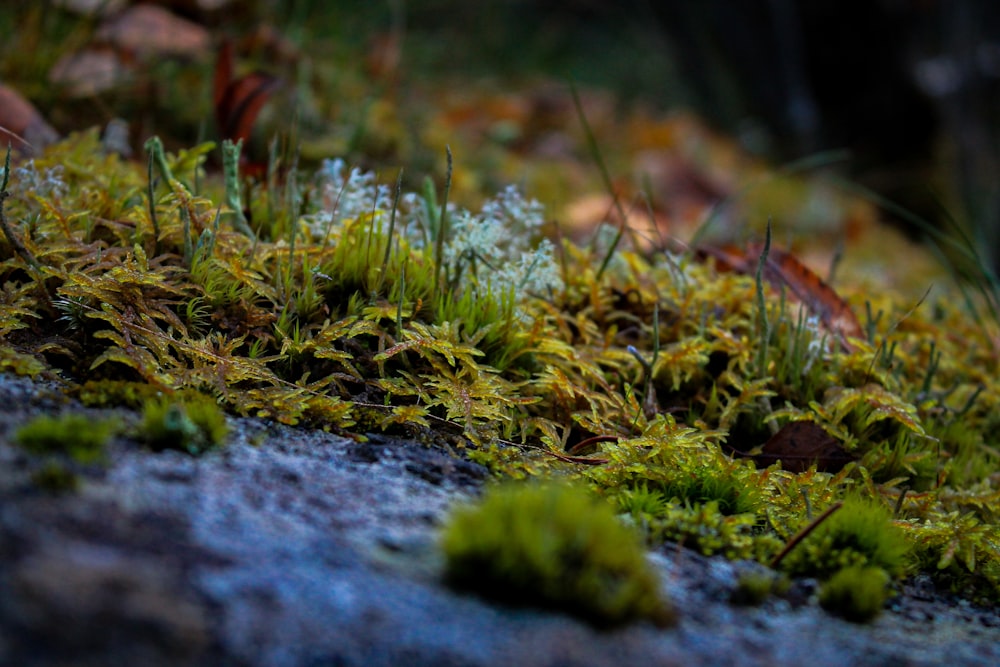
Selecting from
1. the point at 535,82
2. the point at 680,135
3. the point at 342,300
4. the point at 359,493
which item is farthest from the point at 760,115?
the point at 359,493

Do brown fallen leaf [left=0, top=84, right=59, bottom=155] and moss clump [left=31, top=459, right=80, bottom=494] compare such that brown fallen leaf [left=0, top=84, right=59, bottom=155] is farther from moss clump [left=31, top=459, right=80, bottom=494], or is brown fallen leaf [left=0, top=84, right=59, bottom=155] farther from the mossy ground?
moss clump [left=31, top=459, right=80, bottom=494]

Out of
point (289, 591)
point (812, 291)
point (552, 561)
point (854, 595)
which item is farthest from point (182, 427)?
point (812, 291)

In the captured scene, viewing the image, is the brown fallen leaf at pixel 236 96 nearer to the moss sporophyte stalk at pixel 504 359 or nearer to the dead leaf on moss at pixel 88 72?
the moss sporophyte stalk at pixel 504 359

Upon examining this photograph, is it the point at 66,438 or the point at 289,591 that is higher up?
the point at 66,438

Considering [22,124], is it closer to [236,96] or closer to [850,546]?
[236,96]

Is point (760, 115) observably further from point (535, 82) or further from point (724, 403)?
point (724, 403)

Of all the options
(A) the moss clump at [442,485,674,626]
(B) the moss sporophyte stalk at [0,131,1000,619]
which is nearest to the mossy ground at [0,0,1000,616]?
(B) the moss sporophyte stalk at [0,131,1000,619]
